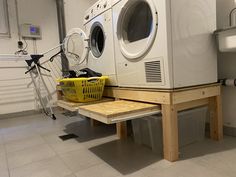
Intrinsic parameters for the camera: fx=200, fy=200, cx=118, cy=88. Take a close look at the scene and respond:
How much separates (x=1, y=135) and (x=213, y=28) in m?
2.34

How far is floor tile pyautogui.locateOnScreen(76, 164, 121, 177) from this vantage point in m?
1.21

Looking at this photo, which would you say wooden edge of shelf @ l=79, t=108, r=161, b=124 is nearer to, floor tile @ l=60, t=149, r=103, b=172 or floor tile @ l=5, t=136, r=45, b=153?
floor tile @ l=60, t=149, r=103, b=172

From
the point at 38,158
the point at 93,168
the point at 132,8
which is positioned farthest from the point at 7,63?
the point at 93,168

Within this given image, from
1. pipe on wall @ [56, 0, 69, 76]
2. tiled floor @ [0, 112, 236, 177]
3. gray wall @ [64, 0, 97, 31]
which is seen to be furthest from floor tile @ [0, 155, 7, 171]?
gray wall @ [64, 0, 97, 31]

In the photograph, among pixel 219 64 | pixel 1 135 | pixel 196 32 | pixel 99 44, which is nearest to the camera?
pixel 196 32

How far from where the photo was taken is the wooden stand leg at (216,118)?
1616 millimetres

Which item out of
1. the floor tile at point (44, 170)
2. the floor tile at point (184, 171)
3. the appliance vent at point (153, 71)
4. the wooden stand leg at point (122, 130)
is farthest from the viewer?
the wooden stand leg at point (122, 130)

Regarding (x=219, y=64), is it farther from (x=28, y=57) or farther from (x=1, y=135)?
(x=28, y=57)

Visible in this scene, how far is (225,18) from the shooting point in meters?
1.67

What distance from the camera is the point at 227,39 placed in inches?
57.2

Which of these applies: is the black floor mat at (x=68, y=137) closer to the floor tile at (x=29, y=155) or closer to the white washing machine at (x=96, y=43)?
the floor tile at (x=29, y=155)

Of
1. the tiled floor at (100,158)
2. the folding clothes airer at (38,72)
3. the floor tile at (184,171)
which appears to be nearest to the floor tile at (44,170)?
the tiled floor at (100,158)

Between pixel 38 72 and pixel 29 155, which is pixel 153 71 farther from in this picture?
pixel 38 72

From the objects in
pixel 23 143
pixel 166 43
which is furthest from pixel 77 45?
pixel 166 43
